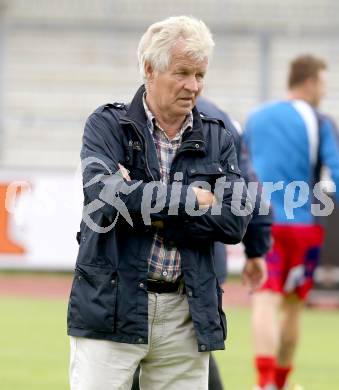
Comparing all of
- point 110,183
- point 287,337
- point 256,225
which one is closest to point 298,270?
point 287,337

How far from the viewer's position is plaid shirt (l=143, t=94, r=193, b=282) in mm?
4477

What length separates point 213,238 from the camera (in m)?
4.51

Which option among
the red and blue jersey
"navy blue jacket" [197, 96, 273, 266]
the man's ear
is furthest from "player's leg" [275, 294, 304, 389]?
the man's ear

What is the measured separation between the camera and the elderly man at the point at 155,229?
4.40m

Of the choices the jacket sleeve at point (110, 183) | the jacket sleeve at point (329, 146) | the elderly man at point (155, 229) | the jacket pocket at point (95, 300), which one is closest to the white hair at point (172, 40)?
the elderly man at point (155, 229)

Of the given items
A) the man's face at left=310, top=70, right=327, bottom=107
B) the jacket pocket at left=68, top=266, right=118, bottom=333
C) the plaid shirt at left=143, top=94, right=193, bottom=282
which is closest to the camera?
the jacket pocket at left=68, top=266, right=118, bottom=333

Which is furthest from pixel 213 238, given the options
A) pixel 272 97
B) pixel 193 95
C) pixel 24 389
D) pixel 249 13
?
pixel 249 13

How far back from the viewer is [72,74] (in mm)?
19875

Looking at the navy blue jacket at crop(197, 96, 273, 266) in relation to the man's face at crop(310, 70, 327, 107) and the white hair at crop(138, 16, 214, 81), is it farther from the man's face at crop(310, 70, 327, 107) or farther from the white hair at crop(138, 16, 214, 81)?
the man's face at crop(310, 70, 327, 107)

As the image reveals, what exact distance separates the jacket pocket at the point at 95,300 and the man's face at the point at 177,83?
26.5 inches

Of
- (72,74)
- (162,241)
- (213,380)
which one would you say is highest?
(72,74)

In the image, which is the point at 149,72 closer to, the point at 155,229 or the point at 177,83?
the point at 177,83

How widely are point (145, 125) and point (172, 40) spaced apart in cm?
35

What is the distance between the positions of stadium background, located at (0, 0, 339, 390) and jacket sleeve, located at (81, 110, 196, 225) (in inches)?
465
